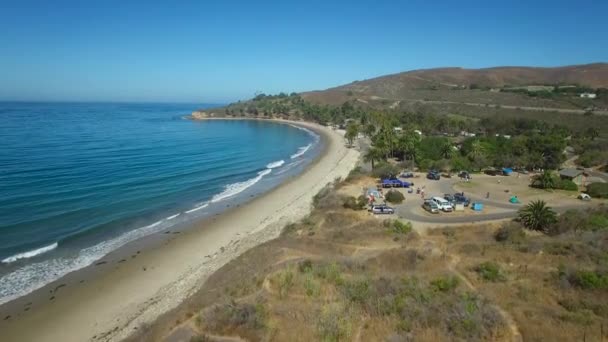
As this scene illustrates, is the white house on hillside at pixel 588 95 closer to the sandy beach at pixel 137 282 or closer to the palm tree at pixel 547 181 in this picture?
the palm tree at pixel 547 181

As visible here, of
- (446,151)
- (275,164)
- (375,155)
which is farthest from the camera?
(275,164)

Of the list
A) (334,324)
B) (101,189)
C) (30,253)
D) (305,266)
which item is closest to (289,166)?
(101,189)

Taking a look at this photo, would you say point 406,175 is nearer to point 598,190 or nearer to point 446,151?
point 446,151

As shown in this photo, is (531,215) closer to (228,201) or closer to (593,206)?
(593,206)

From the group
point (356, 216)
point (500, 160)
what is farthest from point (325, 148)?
point (356, 216)

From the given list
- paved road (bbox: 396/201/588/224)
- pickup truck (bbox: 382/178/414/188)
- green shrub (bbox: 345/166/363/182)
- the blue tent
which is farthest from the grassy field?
green shrub (bbox: 345/166/363/182)

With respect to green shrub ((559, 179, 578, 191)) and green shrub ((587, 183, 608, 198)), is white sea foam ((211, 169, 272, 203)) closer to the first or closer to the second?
green shrub ((559, 179, 578, 191))

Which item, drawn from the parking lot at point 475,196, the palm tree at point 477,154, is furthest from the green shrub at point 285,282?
the palm tree at point 477,154
